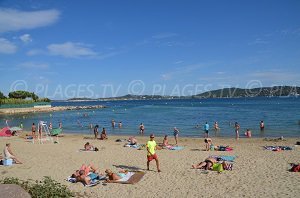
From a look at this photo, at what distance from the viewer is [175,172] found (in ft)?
41.8

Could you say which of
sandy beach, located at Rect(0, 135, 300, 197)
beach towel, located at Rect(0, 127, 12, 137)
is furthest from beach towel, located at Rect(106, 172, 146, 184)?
beach towel, located at Rect(0, 127, 12, 137)

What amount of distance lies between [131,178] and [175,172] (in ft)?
6.55

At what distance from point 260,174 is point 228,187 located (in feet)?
7.10

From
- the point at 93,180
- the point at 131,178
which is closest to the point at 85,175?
the point at 93,180

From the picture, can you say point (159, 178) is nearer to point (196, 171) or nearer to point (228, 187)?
point (196, 171)

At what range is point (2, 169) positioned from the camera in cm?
1374

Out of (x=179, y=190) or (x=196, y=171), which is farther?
(x=196, y=171)

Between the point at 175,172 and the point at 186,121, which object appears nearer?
the point at 175,172

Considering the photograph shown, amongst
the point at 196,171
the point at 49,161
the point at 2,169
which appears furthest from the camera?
the point at 49,161

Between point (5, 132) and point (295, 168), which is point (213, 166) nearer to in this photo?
point (295, 168)

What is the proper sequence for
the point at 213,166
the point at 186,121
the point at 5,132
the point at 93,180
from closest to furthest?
the point at 93,180
the point at 213,166
the point at 5,132
the point at 186,121

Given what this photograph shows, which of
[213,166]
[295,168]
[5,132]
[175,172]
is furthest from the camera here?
[5,132]

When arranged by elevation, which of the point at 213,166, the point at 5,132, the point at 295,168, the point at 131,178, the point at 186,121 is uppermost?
the point at 295,168

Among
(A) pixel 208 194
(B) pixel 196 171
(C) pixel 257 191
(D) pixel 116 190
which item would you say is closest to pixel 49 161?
(D) pixel 116 190
